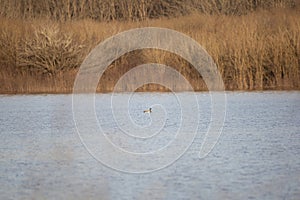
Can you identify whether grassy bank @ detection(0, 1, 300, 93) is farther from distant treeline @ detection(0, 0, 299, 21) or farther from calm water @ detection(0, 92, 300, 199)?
calm water @ detection(0, 92, 300, 199)

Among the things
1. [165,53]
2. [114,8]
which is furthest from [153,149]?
[114,8]

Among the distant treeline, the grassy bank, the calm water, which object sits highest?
the distant treeline

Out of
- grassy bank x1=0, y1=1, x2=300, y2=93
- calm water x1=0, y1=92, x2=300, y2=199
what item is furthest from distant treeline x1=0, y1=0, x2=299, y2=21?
calm water x1=0, y1=92, x2=300, y2=199

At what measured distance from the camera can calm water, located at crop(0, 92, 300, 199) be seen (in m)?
8.47

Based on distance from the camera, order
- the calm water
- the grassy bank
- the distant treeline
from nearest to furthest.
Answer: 1. the calm water
2. the grassy bank
3. the distant treeline

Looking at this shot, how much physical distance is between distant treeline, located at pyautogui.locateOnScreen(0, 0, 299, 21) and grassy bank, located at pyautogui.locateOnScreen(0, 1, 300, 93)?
1277 mm

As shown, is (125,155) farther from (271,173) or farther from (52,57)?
(52,57)

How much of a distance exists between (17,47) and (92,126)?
8.53 m

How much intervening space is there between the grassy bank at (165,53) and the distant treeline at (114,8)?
4.19 feet

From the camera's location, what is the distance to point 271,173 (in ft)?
30.1

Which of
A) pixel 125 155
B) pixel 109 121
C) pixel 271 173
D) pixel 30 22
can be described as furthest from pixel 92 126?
pixel 30 22

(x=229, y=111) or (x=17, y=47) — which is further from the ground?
(x=17, y=47)

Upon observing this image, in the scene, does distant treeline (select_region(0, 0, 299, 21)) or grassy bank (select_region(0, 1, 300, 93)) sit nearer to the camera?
grassy bank (select_region(0, 1, 300, 93))

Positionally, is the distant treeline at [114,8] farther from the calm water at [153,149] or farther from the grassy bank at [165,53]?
the calm water at [153,149]
